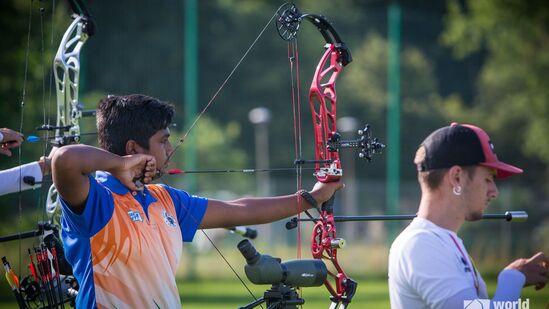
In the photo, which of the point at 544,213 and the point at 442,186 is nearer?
the point at 442,186

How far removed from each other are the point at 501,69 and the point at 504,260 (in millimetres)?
10368

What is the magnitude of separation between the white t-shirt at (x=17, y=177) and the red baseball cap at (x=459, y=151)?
8.87ft

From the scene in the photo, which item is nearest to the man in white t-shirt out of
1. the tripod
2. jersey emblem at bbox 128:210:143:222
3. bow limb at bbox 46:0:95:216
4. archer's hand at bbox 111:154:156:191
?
the tripod

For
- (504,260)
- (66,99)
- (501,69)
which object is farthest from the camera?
(501,69)

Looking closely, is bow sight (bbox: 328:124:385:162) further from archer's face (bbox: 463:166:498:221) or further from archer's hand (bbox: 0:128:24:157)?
archer's hand (bbox: 0:128:24:157)

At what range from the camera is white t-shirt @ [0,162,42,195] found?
529 centimetres

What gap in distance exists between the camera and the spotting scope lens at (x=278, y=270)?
4133 mm

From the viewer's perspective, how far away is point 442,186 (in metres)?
3.54

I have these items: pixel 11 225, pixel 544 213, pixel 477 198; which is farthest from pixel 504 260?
pixel 477 198

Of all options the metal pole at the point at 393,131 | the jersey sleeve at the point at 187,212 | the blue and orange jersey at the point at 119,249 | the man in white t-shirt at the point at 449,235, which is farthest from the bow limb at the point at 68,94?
the metal pole at the point at 393,131

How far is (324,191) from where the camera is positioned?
16.5 ft

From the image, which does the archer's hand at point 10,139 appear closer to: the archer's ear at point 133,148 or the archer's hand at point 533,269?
the archer's ear at point 133,148

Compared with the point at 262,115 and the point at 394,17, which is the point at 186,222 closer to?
the point at 394,17

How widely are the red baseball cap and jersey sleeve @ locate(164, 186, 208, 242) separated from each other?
5.15ft
